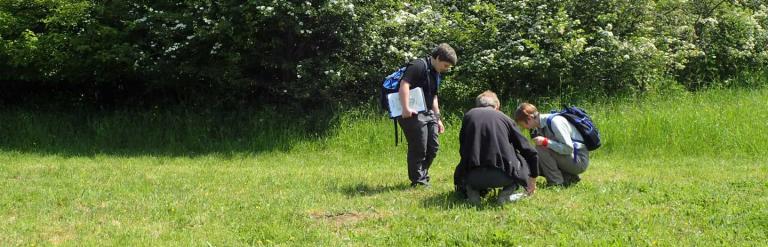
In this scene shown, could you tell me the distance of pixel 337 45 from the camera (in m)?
11.5

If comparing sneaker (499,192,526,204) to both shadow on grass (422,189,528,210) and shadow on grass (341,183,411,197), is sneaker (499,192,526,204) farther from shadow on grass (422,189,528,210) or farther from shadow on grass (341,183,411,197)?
shadow on grass (341,183,411,197)

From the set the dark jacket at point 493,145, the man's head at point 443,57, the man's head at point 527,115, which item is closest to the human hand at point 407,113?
the man's head at point 443,57

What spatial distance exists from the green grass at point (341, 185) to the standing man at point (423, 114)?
286 millimetres

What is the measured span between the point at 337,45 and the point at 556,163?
527 centimetres

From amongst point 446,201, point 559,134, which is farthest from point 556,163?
point 446,201

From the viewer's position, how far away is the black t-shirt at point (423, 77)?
6.84 m

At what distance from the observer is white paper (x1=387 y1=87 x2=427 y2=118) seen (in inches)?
270

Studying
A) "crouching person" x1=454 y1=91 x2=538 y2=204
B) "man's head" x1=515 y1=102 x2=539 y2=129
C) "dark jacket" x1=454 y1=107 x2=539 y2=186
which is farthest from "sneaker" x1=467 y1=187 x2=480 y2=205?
"man's head" x1=515 y1=102 x2=539 y2=129

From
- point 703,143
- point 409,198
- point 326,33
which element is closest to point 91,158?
point 326,33

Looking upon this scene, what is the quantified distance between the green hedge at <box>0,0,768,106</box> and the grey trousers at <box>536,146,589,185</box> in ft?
14.7

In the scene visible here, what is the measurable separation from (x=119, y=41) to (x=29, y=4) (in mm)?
1596

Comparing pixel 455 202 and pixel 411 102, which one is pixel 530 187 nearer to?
pixel 455 202

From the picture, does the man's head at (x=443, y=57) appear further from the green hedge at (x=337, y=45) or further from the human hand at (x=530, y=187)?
the green hedge at (x=337, y=45)

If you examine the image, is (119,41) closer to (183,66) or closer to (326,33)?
(183,66)
